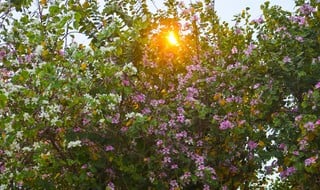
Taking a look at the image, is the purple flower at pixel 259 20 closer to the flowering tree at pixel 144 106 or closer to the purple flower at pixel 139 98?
the flowering tree at pixel 144 106

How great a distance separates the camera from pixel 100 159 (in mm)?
6734

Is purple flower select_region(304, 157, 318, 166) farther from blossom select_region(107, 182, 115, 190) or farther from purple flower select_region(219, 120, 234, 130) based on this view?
blossom select_region(107, 182, 115, 190)

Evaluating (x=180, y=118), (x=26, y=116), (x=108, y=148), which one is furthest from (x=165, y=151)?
(x=26, y=116)

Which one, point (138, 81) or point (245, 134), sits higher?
point (138, 81)

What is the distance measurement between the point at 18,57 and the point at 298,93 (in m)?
3.70

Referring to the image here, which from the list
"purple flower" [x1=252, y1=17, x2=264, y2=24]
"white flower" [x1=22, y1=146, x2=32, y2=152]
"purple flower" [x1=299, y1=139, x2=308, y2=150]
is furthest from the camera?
"purple flower" [x1=252, y1=17, x2=264, y2=24]

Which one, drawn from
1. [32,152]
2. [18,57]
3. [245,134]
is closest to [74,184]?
[32,152]

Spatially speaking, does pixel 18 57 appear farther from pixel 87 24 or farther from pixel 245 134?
pixel 245 134

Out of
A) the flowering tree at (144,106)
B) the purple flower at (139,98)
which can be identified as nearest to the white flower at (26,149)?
the flowering tree at (144,106)

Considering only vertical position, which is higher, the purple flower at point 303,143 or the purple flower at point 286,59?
the purple flower at point 286,59

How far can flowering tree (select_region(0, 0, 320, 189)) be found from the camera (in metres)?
5.62

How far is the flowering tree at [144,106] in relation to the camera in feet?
18.4

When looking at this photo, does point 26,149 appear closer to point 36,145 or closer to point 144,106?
point 36,145

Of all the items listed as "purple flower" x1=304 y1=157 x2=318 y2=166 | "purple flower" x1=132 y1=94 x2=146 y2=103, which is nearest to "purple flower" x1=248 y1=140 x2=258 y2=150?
"purple flower" x1=304 y1=157 x2=318 y2=166
